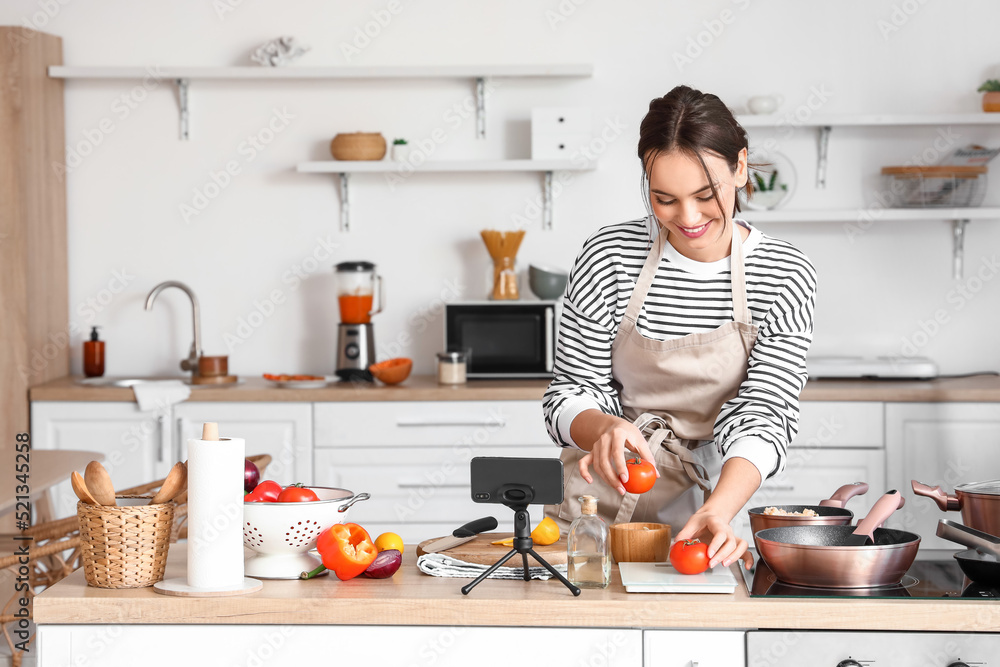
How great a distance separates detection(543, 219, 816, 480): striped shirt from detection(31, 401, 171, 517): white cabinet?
1992mm

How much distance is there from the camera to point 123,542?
1246 millimetres

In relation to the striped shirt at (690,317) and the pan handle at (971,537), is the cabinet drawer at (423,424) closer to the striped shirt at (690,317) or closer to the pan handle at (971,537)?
the striped shirt at (690,317)

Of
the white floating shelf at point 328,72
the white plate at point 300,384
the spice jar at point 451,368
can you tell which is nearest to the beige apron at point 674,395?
the spice jar at point 451,368

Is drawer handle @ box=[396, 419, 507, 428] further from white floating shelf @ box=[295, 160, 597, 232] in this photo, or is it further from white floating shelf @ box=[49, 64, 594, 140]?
white floating shelf @ box=[49, 64, 594, 140]

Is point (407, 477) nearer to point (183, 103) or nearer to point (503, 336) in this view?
point (503, 336)

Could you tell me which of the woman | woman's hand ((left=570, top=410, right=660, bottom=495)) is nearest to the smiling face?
the woman

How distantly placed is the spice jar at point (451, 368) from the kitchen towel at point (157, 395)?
2.77 ft

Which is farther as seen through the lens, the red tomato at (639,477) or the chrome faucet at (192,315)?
the chrome faucet at (192,315)

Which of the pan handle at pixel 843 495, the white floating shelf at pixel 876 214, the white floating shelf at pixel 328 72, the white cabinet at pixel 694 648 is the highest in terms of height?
the white floating shelf at pixel 328 72

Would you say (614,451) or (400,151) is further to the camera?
(400,151)

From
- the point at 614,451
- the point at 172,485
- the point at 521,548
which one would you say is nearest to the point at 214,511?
the point at 172,485

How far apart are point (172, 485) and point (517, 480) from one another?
1.48ft

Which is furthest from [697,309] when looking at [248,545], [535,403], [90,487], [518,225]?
[518,225]

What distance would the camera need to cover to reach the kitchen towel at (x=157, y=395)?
3172 mm
